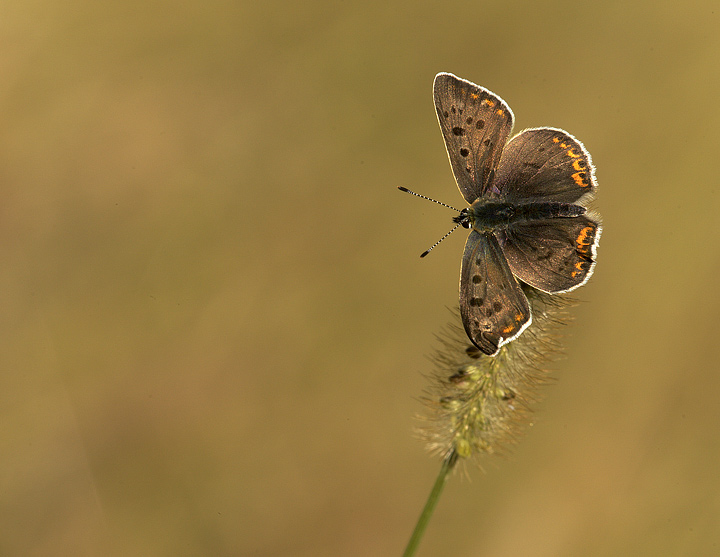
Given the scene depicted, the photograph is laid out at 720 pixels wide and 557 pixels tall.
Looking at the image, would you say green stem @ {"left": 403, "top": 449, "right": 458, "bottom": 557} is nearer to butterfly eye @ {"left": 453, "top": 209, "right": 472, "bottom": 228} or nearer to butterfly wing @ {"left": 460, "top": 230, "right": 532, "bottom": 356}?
butterfly wing @ {"left": 460, "top": 230, "right": 532, "bottom": 356}

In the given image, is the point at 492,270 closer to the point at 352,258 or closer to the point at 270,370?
the point at 352,258

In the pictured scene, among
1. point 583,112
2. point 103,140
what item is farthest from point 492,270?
point 103,140

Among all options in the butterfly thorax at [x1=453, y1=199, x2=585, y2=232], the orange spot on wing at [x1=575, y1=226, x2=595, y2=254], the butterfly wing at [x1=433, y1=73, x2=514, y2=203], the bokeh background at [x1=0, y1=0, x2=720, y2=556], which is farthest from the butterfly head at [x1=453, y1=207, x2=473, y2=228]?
the bokeh background at [x1=0, y1=0, x2=720, y2=556]

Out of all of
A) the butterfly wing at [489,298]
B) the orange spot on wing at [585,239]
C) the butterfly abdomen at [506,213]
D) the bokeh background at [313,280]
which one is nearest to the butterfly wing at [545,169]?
the butterfly abdomen at [506,213]

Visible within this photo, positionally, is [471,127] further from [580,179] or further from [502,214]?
[580,179]

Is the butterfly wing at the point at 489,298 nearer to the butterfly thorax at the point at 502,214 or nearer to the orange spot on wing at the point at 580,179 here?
the butterfly thorax at the point at 502,214
